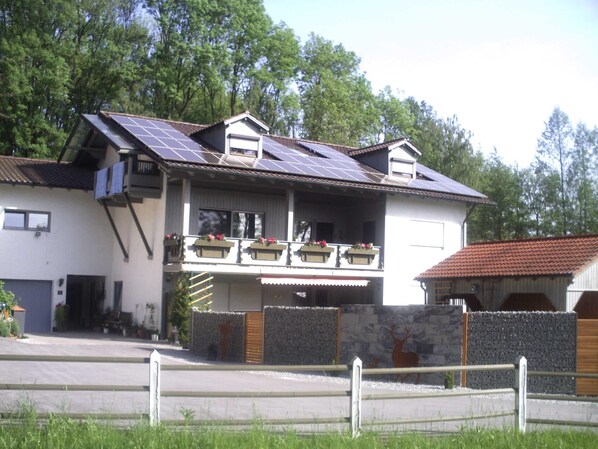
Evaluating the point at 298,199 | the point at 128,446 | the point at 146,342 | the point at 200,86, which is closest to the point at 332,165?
the point at 298,199

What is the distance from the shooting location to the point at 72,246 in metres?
35.4

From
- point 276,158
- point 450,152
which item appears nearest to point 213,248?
point 276,158

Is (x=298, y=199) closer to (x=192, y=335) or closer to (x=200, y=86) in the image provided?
(x=192, y=335)

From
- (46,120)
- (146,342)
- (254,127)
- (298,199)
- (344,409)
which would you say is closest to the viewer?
(344,409)

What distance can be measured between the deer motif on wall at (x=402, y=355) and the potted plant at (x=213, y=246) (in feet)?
37.6

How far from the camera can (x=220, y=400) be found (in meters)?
14.4

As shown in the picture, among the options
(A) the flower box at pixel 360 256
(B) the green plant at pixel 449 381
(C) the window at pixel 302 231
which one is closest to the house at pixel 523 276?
(A) the flower box at pixel 360 256

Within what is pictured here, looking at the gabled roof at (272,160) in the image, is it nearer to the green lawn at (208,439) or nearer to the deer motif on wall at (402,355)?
the deer motif on wall at (402,355)

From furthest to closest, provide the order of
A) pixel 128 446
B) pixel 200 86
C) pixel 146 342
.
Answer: pixel 200 86 → pixel 146 342 → pixel 128 446

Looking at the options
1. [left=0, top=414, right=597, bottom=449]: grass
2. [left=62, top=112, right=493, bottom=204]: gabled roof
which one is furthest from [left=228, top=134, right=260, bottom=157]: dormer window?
[left=0, top=414, right=597, bottom=449]: grass

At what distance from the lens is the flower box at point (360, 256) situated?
112 ft

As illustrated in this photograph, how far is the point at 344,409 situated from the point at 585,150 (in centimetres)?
4375

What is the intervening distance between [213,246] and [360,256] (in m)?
6.68

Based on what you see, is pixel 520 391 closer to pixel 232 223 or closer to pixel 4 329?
pixel 4 329
